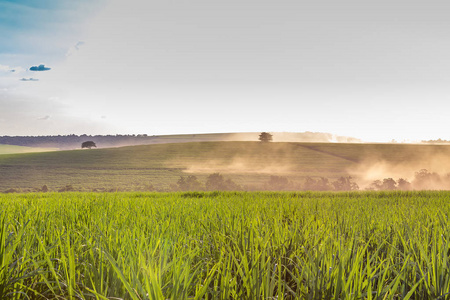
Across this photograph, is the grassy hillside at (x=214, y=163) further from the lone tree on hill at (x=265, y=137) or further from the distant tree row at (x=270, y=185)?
the lone tree on hill at (x=265, y=137)

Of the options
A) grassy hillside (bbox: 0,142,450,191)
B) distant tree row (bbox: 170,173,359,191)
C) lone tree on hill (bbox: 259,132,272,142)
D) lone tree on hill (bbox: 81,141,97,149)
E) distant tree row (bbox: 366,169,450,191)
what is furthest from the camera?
lone tree on hill (bbox: 81,141,97,149)

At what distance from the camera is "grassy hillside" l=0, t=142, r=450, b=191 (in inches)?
1529

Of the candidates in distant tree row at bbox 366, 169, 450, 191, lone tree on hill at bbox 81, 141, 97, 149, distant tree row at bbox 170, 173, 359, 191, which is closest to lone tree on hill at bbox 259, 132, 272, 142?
distant tree row at bbox 170, 173, 359, 191

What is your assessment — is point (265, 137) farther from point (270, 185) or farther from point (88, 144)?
point (88, 144)

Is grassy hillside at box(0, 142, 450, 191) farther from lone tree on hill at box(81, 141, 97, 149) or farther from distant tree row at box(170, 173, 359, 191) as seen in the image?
lone tree on hill at box(81, 141, 97, 149)

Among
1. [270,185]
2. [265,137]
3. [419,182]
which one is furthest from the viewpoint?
[265,137]

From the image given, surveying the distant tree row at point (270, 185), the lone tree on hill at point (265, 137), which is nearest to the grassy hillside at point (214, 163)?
the distant tree row at point (270, 185)

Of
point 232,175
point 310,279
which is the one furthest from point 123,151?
point 310,279

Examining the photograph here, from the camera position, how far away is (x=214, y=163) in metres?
49.2

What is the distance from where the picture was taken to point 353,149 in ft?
191

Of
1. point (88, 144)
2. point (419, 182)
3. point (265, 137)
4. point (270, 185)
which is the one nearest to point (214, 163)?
point (270, 185)

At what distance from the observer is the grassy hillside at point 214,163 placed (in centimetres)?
3884

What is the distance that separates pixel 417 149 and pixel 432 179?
946 inches

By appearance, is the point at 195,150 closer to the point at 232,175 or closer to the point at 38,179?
the point at 232,175
